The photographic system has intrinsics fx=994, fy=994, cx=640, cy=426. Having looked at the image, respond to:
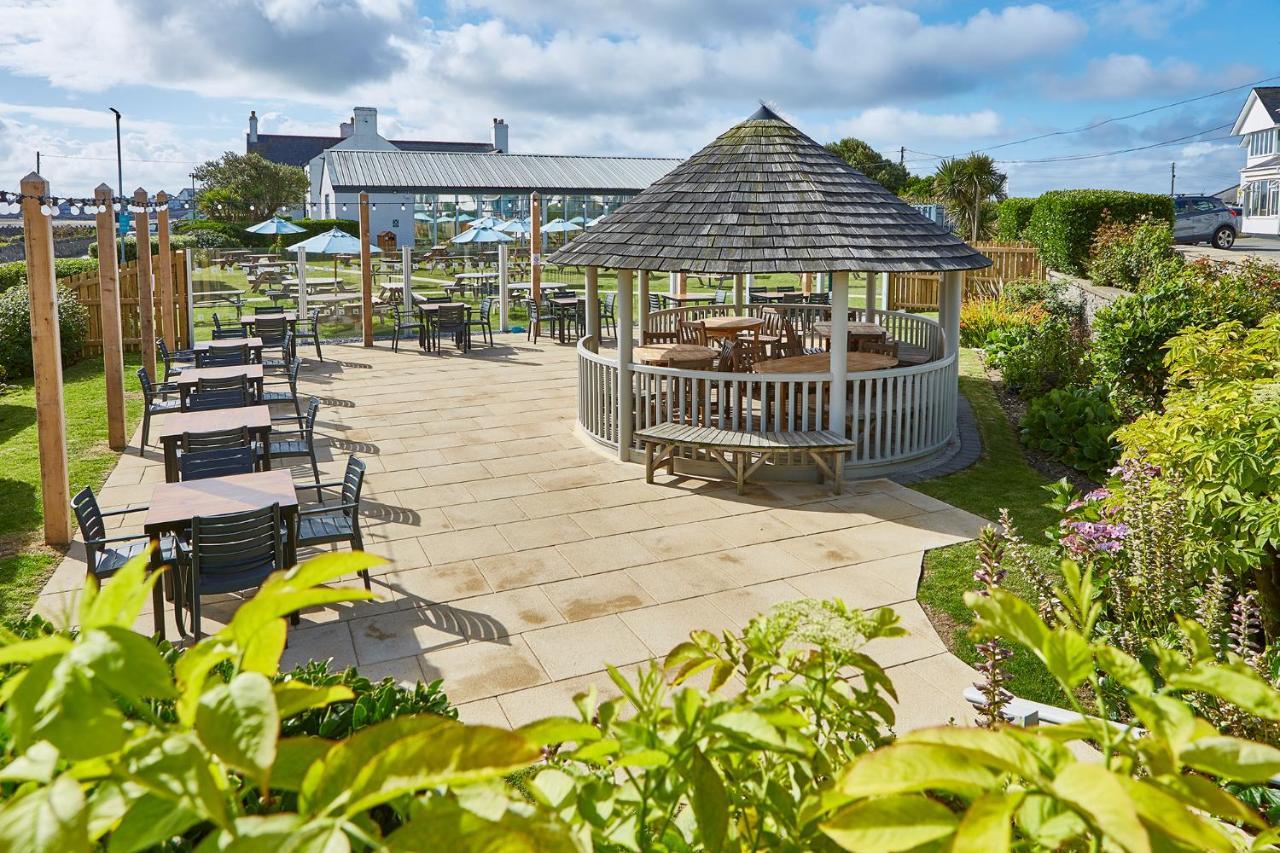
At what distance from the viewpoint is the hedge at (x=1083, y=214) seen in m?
22.6

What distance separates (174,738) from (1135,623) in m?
5.62

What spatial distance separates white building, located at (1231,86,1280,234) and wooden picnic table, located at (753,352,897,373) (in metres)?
51.5

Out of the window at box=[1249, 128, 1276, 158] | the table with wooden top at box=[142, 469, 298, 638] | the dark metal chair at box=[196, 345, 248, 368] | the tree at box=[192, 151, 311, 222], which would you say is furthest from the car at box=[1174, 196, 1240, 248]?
the tree at box=[192, 151, 311, 222]

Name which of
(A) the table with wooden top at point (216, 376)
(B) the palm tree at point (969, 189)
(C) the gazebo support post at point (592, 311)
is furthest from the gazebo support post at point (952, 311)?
(B) the palm tree at point (969, 189)

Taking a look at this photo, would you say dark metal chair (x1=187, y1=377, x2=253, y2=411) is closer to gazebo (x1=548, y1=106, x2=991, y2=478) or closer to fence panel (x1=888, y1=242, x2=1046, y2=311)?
gazebo (x1=548, y1=106, x2=991, y2=478)

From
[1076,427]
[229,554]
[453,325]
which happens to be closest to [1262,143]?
[453,325]

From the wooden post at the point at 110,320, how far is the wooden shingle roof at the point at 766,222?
534cm

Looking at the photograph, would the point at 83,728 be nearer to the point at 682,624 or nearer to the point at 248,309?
the point at 682,624

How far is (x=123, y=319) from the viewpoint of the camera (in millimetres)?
19562

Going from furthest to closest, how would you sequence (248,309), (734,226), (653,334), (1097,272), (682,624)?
1. (248,309)
2. (1097,272)
3. (653,334)
4. (734,226)
5. (682,624)

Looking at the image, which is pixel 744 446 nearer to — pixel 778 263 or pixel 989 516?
pixel 778 263

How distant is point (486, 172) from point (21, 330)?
2584cm

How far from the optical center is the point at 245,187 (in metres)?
49.6

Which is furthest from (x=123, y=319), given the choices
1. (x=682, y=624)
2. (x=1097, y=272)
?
(x=1097, y=272)
